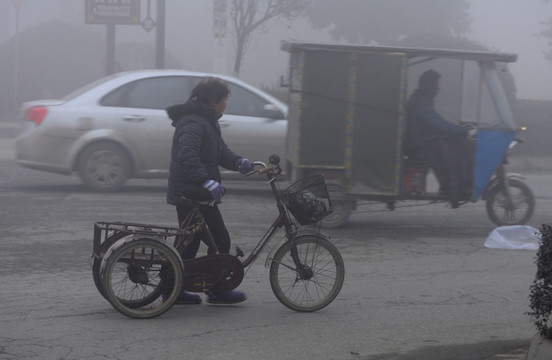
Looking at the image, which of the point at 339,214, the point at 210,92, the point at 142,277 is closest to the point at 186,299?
the point at 142,277

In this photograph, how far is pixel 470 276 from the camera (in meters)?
7.73

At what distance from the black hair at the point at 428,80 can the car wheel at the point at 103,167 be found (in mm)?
4366

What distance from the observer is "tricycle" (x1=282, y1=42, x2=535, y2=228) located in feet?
31.4

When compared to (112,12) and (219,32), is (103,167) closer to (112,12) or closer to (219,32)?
(219,32)

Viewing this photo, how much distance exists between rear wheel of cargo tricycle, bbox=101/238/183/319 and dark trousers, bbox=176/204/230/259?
266mm

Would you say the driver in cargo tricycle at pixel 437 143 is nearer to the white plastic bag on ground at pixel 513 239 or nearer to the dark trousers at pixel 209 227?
the white plastic bag on ground at pixel 513 239

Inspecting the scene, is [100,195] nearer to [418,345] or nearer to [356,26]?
[418,345]

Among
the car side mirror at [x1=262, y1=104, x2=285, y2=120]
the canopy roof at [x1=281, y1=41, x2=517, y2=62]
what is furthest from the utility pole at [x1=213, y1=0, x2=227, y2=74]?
the canopy roof at [x1=281, y1=41, x2=517, y2=62]

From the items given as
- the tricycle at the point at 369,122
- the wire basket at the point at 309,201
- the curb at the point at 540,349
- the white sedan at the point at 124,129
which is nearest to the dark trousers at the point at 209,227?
the wire basket at the point at 309,201

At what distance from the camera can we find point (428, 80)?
9.88 m

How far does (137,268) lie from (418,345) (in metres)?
1.92

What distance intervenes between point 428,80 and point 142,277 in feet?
16.4

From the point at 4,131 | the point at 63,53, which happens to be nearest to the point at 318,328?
the point at 4,131

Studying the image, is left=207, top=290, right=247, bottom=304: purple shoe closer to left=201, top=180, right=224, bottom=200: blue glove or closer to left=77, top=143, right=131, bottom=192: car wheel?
left=201, top=180, right=224, bottom=200: blue glove
